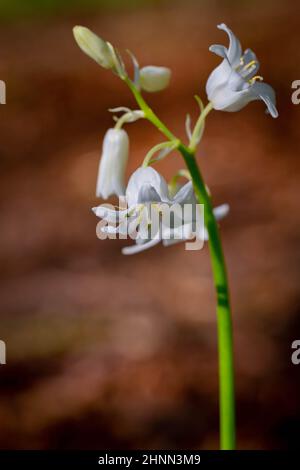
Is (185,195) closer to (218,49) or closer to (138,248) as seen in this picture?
(138,248)

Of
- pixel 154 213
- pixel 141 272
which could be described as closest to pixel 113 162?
pixel 154 213

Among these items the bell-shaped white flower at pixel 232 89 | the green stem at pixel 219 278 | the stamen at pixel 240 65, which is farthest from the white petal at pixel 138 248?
the stamen at pixel 240 65

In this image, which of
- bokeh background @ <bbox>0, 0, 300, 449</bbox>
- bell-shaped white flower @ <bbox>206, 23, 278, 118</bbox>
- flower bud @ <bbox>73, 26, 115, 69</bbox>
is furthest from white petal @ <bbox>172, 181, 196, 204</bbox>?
bokeh background @ <bbox>0, 0, 300, 449</bbox>

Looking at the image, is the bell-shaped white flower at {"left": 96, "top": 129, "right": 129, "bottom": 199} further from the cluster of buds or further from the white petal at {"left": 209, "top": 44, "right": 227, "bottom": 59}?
the white petal at {"left": 209, "top": 44, "right": 227, "bottom": 59}

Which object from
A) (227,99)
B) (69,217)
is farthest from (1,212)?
(227,99)

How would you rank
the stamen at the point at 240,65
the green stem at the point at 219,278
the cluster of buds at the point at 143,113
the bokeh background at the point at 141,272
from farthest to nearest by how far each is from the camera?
the bokeh background at the point at 141,272, the stamen at the point at 240,65, the cluster of buds at the point at 143,113, the green stem at the point at 219,278

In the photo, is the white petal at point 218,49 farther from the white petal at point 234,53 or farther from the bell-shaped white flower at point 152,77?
the bell-shaped white flower at point 152,77
